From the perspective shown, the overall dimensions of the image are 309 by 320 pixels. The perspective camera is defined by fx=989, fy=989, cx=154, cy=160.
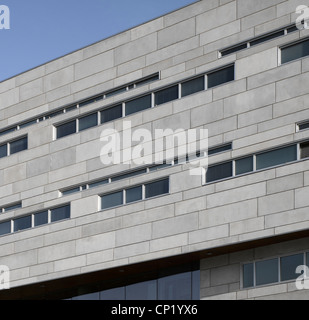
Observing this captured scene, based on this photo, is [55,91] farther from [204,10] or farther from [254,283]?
[254,283]

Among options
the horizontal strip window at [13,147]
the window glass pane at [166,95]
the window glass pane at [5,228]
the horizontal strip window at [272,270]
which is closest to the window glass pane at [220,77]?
the window glass pane at [166,95]

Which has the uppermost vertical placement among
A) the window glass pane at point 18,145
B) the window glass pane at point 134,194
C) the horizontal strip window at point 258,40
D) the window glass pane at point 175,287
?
the horizontal strip window at point 258,40

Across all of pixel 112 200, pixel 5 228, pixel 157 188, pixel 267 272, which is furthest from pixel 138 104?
pixel 267 272

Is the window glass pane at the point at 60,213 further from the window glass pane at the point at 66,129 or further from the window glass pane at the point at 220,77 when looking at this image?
the window glass pane at the point at 220,77

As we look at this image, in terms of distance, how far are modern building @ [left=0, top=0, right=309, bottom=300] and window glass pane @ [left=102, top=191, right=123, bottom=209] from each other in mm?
53

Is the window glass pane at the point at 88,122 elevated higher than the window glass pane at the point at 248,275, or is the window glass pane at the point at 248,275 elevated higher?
the window glass pane at the point at 88,122

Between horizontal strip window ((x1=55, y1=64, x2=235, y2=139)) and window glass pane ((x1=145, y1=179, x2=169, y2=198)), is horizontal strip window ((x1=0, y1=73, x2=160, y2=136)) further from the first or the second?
window glass pane ((x1=145, y1=179, x2=169, y2=198))

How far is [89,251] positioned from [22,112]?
340 inches

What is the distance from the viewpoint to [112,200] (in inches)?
1613

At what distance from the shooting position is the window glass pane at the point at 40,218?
43188 millimetres

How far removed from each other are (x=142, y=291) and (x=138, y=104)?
7766 mm

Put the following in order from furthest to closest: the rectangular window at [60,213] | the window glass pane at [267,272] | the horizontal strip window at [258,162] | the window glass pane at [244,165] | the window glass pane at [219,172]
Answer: the rectangular window at [60,213], the window glass pane at [219,172], the window glass pane at [244,165], the window glass pane at [267,272], the horizontal strip window at [258,162]

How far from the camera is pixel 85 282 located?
42156 millimetres
